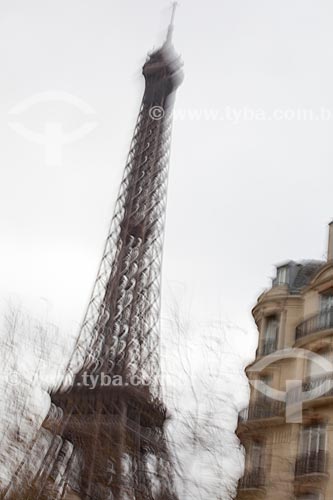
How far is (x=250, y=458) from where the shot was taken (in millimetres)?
20219

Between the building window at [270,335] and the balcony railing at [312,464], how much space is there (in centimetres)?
348

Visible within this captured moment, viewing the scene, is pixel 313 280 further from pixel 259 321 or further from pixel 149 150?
pixel 149 150

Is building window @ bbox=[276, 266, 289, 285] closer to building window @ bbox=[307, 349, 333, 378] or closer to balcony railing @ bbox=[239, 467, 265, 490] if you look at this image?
building window @ bbox=[307, 349, 333, 378]

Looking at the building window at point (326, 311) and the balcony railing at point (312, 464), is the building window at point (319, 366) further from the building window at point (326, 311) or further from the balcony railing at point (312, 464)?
the balcony railing at point (312, 464)

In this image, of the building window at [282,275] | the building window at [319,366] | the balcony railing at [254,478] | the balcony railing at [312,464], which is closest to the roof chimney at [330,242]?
the building window at [282,275]

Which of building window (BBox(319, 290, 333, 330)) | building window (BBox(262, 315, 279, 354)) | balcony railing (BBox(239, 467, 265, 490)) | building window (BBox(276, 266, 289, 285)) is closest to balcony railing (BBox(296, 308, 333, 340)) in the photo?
building window (BBox(319, 290, 333, 330))

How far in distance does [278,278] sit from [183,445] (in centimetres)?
1120

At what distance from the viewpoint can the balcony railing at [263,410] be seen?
20.2 meters

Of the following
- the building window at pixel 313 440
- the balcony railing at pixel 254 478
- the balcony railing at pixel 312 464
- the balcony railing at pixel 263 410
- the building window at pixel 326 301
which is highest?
the building window at pixel 326 301

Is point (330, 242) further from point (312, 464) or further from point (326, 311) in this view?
point (312, 464)

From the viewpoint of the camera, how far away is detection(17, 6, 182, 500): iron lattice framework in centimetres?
1430

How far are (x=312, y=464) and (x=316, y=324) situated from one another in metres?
3.24

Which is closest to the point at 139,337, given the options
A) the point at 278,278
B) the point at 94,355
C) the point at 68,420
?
the point at 94,355

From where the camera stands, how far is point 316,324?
69.3ft
